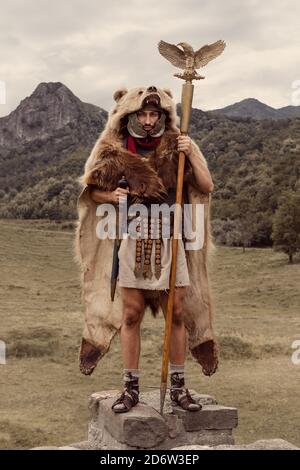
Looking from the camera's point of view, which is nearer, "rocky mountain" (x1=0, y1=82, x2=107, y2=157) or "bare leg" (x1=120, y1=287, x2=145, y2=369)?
"bare leg" (x1=120, y1=287, x2=145, y2=369)

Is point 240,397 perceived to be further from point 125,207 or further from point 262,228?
point 262,228

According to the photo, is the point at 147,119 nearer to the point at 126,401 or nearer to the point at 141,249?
the point at 141,249

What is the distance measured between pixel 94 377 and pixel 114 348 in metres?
2.03

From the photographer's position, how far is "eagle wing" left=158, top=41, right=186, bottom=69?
15.3 feet

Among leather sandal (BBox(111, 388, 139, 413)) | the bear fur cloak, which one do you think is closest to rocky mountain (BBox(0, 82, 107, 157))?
the bear fur cloak

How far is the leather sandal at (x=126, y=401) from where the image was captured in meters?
4.58

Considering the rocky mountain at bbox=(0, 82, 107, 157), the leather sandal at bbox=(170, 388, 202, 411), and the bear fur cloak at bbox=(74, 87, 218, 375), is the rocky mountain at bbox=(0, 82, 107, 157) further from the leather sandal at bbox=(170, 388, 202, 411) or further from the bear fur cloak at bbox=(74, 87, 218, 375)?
the leather sandal at bbox=(170, 388, 202, 411)

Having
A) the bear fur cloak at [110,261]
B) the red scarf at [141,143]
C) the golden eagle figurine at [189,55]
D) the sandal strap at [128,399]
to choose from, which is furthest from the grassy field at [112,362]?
the golden eagle figurine at [189,55]

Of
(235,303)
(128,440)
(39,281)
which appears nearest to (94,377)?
(128,440)

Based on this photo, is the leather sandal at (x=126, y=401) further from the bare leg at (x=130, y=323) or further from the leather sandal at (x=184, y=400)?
the leather sandal at (x=184, y=400)

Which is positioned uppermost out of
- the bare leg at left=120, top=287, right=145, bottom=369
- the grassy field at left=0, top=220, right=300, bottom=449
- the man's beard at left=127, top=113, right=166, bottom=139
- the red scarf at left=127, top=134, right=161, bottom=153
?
the man's beard at left=127, top=113, right=166, bottom=139
